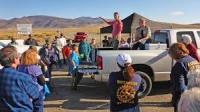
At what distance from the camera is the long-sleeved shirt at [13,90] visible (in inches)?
190

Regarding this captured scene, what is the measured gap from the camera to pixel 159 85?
13477 millimetres

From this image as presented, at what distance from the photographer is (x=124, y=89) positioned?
5496 mm

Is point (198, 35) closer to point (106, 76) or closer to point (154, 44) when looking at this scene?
point (154, 44)

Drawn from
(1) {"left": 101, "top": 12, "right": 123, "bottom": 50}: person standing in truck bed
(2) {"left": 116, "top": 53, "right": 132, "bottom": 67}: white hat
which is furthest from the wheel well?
(2) {"left": 116, "top": 53, "right": 132, "bottom": 67}: white hat

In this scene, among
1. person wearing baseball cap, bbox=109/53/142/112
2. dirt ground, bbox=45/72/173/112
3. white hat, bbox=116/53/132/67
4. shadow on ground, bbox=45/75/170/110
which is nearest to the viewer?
person wearing baseball cap, bbox=109/53/142/112

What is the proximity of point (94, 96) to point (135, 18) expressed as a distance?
468 inches

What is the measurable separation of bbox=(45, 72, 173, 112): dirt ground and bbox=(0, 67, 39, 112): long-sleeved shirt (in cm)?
537

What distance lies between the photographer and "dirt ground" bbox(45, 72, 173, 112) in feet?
33.8

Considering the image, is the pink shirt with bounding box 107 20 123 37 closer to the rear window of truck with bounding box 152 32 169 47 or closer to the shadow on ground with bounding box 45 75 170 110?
the rear window of truck with bounding box 152 32 169 47

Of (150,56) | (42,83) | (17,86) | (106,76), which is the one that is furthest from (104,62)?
(17,86)

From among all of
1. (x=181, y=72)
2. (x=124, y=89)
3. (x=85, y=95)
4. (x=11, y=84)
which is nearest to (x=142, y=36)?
(x=85, y=95)

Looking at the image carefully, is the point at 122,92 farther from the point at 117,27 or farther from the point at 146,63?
the point at 117,27

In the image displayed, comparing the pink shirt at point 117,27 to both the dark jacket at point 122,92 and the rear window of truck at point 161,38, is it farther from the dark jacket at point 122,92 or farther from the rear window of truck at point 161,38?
the dark jacket at point 122,92

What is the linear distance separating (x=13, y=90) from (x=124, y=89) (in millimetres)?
1471
